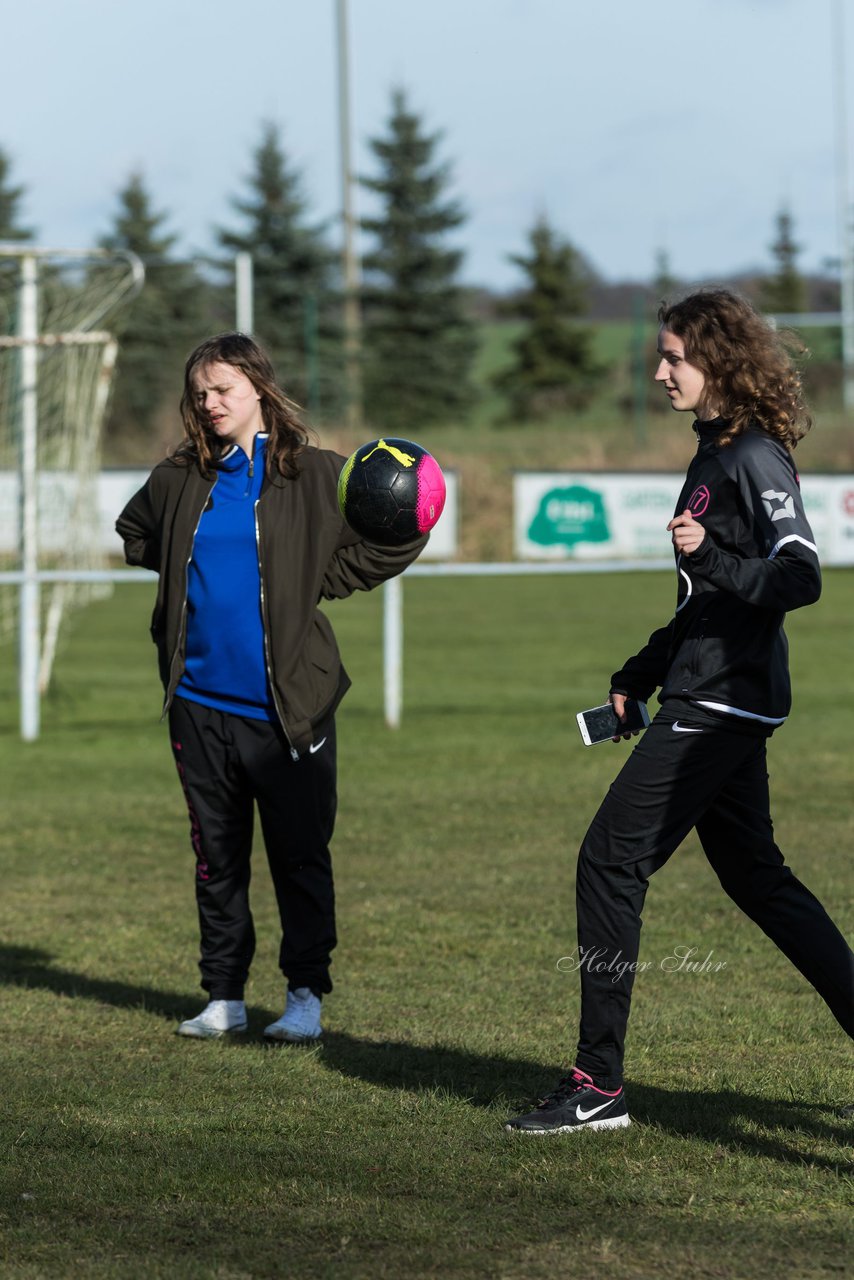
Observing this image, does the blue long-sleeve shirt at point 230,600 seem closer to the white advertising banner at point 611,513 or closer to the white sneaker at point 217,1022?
the white sneaker at point 217,1022

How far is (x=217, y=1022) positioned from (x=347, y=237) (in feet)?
130

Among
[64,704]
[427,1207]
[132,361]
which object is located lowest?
[427,1207]

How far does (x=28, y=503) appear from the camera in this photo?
1226 centimetres

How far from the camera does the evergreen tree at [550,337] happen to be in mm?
44031

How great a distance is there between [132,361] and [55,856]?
111ft

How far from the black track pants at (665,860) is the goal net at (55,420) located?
27.8ft

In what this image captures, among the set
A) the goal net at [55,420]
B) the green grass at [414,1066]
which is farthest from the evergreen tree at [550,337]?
the green grass at [414,1066]

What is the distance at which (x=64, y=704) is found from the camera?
14461mm

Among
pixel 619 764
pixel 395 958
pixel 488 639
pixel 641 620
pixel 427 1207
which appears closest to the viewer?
pixel 427 1207

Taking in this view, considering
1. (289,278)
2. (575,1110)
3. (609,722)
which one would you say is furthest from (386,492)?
(289,278)

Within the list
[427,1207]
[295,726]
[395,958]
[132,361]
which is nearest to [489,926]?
[395,958]

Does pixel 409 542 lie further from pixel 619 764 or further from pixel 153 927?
pixel 619 764

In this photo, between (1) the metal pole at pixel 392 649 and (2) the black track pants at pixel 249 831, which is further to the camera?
Answer: (1) the metal pole at pixel 392 649

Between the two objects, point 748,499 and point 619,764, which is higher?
point 748,499
